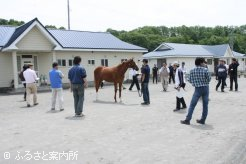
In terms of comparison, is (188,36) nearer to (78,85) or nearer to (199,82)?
(78,85)

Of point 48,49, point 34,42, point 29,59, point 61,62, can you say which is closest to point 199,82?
point 34,42

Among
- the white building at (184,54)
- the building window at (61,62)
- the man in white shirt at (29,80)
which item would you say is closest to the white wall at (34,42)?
the building window at (61,62)

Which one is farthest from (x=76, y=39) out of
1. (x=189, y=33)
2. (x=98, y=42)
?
(x=189, y=33)

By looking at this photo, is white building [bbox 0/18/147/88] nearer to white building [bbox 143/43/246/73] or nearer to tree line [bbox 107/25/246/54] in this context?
white building [bbox 143/43/246/73]

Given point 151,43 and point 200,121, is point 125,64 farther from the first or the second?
point 151,43

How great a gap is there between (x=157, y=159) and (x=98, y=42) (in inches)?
1006

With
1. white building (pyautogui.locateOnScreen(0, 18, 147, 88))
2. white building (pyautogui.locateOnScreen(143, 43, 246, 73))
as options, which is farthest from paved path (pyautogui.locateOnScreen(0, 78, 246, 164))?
white building (pyautogui.locateOnScreen(143, 43, 246, 73))

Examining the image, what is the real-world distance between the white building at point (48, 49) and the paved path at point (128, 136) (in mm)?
12836

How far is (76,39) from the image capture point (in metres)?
29.4

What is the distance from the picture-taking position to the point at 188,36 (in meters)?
86.5

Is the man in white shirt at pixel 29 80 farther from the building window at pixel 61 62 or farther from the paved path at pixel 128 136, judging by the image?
the building window at pixel 61 62

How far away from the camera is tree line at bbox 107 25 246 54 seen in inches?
2785

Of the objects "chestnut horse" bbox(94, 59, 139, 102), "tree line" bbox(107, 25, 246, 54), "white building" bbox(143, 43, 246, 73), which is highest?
"tree line" bbox(107, 25, 246, 54)

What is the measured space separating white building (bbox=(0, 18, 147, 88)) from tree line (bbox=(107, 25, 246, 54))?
1492 inches
